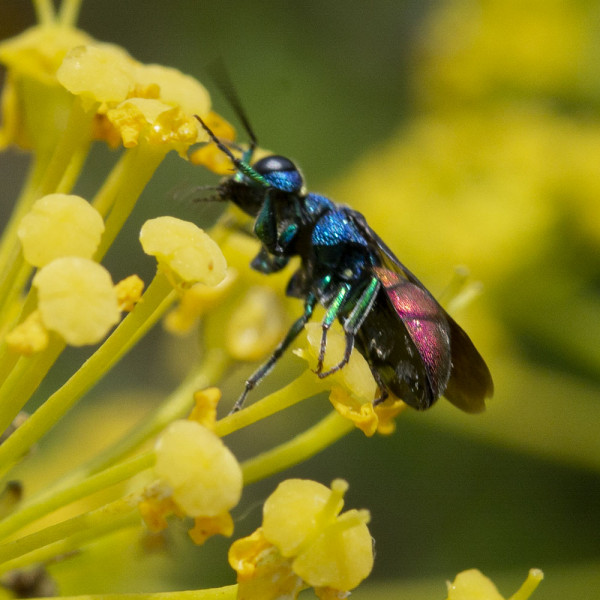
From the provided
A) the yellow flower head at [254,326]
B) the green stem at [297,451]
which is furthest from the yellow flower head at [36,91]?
the green stem at [297,451]

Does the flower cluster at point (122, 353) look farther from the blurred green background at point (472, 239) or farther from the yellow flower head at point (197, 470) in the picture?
the blurred green background at point (472, 239)

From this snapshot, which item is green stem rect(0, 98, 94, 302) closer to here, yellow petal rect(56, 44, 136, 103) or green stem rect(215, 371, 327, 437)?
yellow petal rect(56, 44, 136, 103)

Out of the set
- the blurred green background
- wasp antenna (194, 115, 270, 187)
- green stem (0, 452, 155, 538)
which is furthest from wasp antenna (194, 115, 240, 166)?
green stem (0, 452, 155, 538)

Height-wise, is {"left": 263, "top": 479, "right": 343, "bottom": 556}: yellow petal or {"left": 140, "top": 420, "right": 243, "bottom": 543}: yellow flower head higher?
{"left": 140, "top": 420, "right": 243, "bottom": 543}: yellow flower head

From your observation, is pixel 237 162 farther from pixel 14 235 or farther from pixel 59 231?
pixel 59 231

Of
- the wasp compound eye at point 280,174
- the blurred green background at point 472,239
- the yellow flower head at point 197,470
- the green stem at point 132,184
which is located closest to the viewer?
the yellow flower head at point 197,470

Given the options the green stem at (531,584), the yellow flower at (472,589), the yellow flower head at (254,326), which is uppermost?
the green stem at (531,584)
